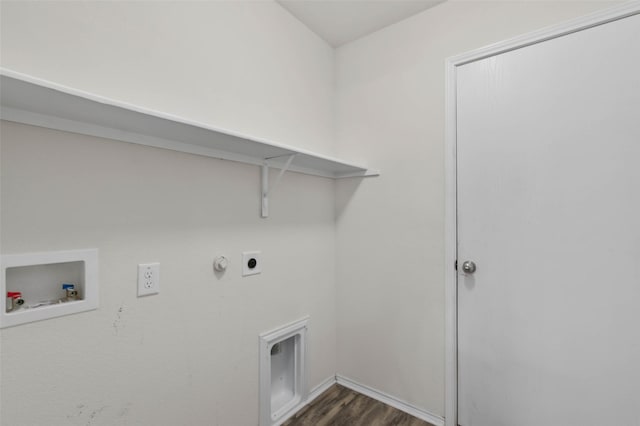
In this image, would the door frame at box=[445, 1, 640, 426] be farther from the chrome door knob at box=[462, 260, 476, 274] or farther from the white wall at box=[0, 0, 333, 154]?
the white wall at box=[0, 0, 333, 154]

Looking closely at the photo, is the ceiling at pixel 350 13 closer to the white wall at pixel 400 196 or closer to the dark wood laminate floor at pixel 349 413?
the white wall at pixel 400 196

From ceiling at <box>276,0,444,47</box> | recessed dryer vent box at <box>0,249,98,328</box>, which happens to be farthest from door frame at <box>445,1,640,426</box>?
recessed dryer vent box at <box>0,249,98,328</box>

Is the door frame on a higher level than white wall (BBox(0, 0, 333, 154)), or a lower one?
lower

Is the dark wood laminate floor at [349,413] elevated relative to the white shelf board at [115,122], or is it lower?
lower

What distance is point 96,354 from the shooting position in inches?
40.2

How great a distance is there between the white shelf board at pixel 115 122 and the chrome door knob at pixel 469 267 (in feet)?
3.05

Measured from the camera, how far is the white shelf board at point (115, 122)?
750 millimetres

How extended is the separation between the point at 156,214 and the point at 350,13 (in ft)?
5.13

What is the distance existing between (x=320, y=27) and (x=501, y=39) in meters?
1.05

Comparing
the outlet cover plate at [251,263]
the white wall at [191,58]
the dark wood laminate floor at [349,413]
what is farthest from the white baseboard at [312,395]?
the white wall at [191,58]

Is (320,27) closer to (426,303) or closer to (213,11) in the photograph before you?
(213,11)

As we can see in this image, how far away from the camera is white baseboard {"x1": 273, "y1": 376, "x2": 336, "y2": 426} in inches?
64.9

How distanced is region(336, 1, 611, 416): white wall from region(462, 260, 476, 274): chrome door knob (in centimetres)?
12

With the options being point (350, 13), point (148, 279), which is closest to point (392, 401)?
point (148, 279)
